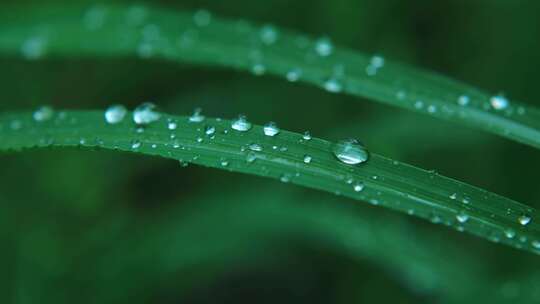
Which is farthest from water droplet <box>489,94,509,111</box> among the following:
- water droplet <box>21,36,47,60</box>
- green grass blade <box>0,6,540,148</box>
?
water droplet <box>21,36,47,60</box>

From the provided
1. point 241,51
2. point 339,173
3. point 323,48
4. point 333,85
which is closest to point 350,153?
point 339,173

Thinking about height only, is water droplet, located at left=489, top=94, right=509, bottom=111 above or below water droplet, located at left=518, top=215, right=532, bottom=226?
above

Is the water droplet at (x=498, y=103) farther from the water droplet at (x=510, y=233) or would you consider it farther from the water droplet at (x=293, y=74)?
the water droplet at (x=293, y=74)

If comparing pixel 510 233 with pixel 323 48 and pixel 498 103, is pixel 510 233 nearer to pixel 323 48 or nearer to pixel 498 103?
pixel 498 103

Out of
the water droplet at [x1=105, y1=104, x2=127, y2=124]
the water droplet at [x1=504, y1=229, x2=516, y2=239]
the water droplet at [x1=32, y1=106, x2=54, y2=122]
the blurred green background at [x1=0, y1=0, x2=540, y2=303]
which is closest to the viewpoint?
the water droplet at [x1=504, y1=229, x2=516, y2=239]

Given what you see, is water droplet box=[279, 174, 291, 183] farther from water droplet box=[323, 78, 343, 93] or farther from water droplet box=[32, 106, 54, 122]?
water droplet box=[32, 106, 54, 122]

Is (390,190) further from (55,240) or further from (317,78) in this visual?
(55,240)

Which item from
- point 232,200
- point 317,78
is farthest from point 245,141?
point 232,200

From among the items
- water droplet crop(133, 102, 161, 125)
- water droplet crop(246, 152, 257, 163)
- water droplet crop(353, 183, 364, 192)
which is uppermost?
water droplet crop(133, 102, 161, 125)
